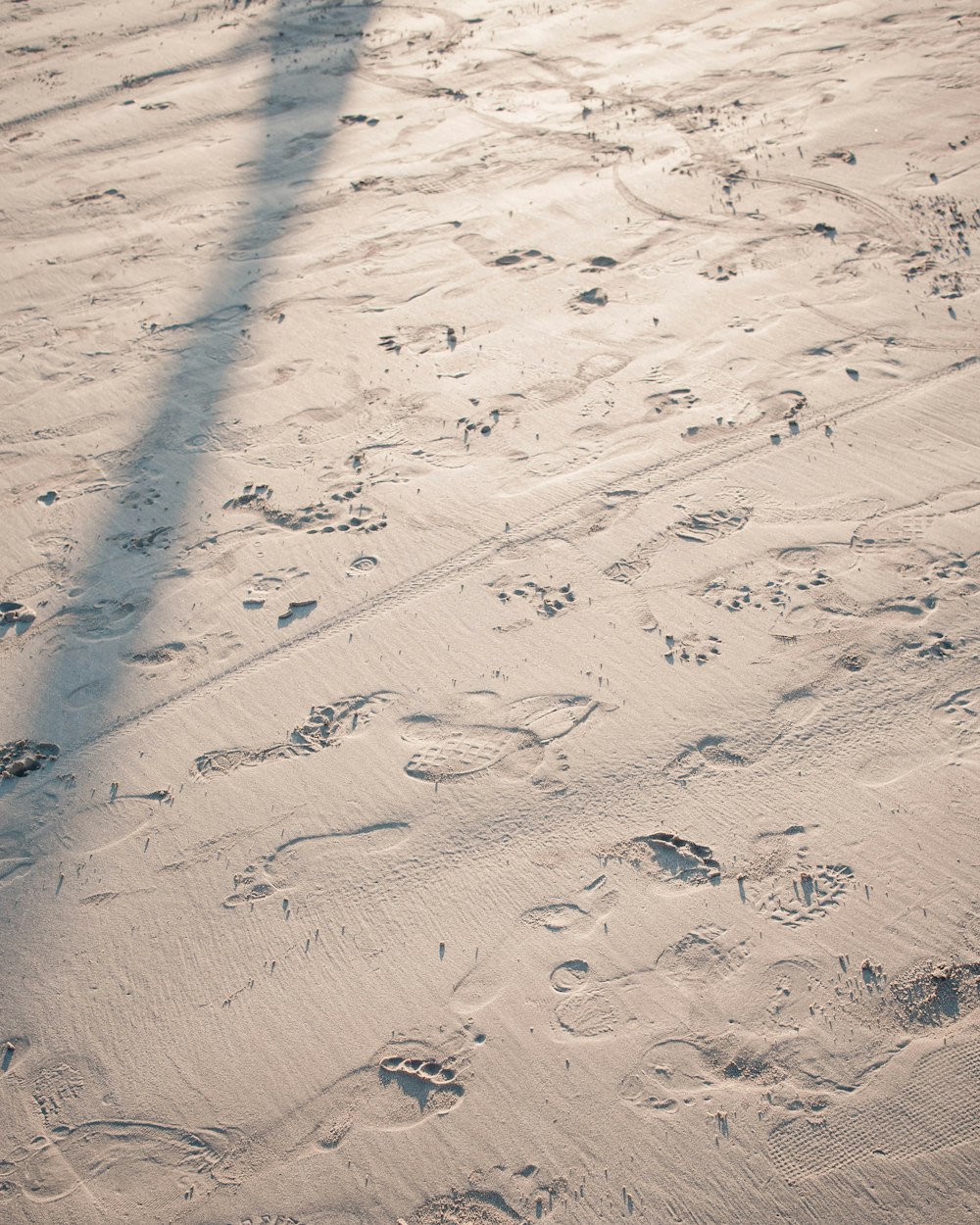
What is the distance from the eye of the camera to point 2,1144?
220cm

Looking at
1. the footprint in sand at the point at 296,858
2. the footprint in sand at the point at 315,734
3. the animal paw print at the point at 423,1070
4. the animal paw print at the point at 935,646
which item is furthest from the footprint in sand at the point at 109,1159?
the animal paw print at the point at 935,646

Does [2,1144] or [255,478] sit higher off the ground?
[255,478]

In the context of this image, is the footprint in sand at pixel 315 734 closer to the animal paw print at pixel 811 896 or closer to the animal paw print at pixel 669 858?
the animal paw print at pixel 669 858

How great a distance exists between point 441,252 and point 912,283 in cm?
216

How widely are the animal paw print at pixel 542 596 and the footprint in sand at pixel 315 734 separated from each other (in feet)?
1.75

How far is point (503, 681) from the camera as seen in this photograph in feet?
10.1

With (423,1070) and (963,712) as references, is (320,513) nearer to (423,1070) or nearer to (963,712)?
(423,1070)

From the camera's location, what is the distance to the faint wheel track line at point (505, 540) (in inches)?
123

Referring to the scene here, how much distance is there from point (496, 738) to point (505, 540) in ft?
2.79

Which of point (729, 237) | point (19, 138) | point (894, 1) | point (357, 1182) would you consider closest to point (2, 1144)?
point (357, 1182)

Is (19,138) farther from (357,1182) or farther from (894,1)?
(357,1182)

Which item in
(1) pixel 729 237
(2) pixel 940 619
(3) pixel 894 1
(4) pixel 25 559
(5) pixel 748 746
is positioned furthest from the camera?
(3) pixel 894 1

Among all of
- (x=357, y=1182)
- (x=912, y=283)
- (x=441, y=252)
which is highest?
(x=441, y=252)

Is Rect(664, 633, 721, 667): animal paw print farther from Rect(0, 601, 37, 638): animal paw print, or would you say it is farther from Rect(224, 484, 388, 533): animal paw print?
Rect(0, 601, 37, 638): animal paw print
